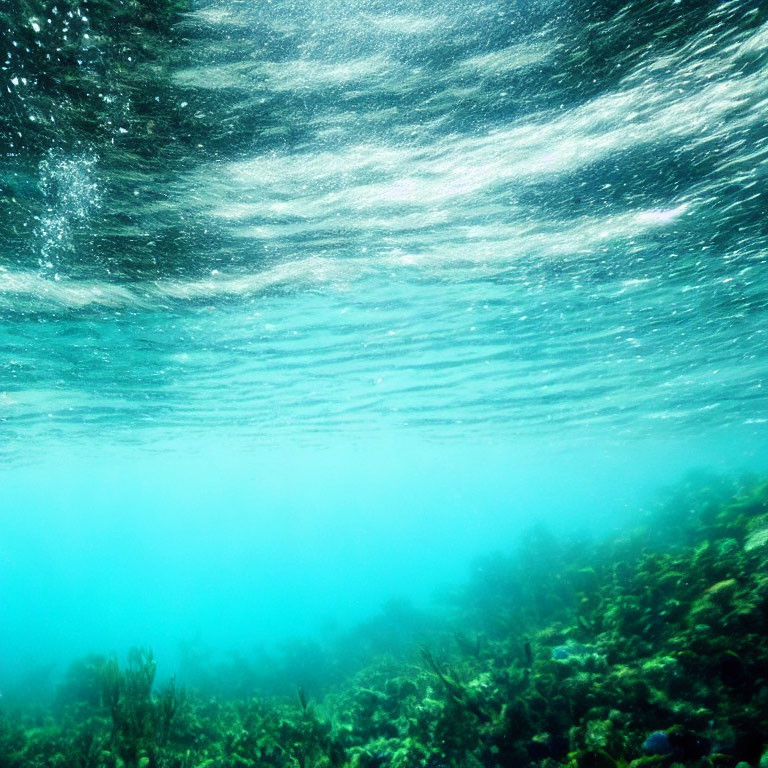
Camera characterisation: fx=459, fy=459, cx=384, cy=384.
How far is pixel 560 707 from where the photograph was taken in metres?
8.41

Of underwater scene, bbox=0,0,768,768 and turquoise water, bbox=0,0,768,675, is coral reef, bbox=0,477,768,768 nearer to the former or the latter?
underwater scene, bbox=0,0,768,768

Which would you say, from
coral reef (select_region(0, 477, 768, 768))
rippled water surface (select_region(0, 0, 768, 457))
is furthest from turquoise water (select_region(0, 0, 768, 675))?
coral reef (select_region(0, 477, 768, 768))

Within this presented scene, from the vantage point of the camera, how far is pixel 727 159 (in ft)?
29.0

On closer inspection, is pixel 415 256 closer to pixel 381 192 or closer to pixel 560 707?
pixel 381 192

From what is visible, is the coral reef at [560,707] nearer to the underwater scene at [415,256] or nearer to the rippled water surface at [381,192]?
the underwater scene at [415,256]

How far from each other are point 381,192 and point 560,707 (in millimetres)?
10301

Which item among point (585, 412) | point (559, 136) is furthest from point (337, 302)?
point (585, 412)

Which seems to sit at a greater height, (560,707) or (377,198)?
(377,198)

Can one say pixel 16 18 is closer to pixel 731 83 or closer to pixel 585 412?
pixel 731 83

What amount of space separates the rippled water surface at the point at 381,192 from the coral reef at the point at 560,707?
793cm

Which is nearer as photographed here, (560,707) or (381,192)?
(560,707)

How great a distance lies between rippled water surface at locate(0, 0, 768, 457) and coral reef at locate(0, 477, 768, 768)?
7.93 m

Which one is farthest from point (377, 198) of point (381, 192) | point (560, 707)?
point (560, 707)

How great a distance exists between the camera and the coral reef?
6895mm
